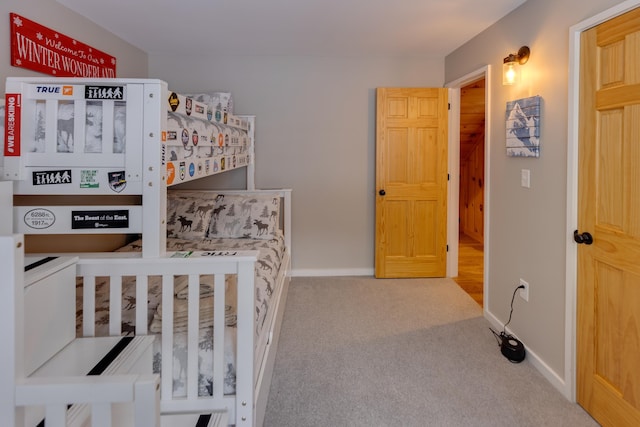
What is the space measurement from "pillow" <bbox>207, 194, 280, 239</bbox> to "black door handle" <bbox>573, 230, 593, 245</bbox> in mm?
2198

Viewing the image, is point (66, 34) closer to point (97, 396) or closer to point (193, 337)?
point (193, 337)

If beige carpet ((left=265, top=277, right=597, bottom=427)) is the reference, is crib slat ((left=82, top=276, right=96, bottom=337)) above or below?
above

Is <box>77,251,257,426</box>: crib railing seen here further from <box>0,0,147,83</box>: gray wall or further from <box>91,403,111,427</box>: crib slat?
<box>0,0,147,83</box>: gray wall

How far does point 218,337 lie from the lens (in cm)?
153

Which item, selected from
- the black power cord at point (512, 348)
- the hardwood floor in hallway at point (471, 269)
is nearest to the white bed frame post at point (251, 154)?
the hardwood floor in hallway at point (471, 269)

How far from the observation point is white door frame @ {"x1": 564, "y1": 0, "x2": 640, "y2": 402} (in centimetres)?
205

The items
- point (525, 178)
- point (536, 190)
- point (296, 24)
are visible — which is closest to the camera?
point (536, 190)

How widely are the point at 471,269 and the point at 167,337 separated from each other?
12.6ft

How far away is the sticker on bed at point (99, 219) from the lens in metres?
1.55

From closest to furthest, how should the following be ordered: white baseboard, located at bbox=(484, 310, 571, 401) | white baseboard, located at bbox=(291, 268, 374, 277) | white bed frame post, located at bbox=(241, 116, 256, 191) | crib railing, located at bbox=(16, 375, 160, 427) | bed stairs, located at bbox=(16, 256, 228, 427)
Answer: crib railing, located at bbox=(16, 375, 160, 427), bed stairs, located at bbox=(16, 256, 228, 427), white baseboard, located at bbox=(484, 310, 571, 401), white bed frame post, located at bbox=(241, 116, 256, 191), white baseboard, located at bbox=(291, 268, 374, 277)

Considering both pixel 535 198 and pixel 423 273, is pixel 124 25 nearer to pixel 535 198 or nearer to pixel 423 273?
pixel 535 198

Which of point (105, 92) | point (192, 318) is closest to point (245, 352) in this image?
point (192, 318)

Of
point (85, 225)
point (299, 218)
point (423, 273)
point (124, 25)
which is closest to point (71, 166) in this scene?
point (85, 225)

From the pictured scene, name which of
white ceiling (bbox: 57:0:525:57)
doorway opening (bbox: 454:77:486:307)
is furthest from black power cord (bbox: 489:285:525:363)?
white ceiling (bbox: 57:0:525:57)
